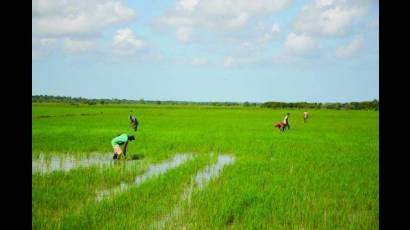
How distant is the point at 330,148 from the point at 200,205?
7.87m

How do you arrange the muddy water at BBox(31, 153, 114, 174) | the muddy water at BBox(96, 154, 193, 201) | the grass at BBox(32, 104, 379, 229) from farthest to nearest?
the muddy water at BBox(31, 153, 114, 174) → the muddy water at BBox(96, 154, 193, 201) → the grass at BBox(32, 104, 379, 229)

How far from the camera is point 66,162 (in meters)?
9.17

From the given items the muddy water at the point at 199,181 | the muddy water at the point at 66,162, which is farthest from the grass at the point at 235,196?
the muddy water at the point at 66,162

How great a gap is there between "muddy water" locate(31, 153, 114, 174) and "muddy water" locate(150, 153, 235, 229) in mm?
2295

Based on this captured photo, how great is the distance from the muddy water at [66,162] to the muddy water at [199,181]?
7.53ft

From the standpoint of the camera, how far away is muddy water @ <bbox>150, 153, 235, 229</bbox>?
4458mm

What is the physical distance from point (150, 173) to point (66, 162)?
2.68m

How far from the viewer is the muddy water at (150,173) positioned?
5.87 m

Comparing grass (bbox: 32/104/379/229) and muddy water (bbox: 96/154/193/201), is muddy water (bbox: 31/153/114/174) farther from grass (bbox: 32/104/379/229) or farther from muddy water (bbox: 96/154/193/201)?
muddy water (bbox: 96/154/193/201)

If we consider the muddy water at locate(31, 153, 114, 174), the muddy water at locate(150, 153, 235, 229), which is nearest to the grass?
the muddy water at locate(150, 153, 235, 229)

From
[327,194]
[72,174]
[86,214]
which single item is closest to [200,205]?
[86,214]

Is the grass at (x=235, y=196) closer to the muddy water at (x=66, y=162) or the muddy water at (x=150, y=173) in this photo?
the muddy water at (x=150, y=173)

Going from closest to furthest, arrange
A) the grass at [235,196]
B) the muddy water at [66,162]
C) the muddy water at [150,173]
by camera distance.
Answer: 1. the grass at [235,196]
2. the muddy water at [150,173]
3. the muddy water at [66,162]

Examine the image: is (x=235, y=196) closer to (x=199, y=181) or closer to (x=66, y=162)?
(x=199, y=181)
